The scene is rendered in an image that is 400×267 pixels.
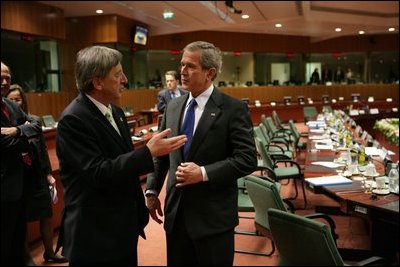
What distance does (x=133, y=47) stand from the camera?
12555mm

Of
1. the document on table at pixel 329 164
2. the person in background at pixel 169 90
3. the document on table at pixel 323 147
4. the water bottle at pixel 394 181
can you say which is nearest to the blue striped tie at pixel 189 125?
the water bottle at pixel 394 181

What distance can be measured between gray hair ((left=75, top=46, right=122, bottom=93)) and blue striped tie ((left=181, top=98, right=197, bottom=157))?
0.44 m

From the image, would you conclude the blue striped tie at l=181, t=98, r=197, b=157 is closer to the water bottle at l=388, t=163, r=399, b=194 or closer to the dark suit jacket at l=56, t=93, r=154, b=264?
the dark suit jacket at l=56, t=93, r=154, b=264

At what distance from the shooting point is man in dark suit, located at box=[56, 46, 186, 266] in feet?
5.67

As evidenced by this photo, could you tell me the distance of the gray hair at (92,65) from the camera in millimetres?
1802

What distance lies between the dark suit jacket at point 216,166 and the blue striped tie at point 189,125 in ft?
0.13

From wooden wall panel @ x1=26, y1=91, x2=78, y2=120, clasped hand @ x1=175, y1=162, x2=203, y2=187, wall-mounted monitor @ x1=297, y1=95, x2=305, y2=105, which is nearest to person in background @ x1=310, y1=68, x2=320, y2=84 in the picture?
wall-mounted monitor @ x1=297, y1=95, x2=305, y2=105

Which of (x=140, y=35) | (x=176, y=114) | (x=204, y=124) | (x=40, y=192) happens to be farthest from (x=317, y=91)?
(x=204, y=124)

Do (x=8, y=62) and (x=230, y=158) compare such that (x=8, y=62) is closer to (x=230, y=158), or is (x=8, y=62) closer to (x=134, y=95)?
(x=134, y=95)

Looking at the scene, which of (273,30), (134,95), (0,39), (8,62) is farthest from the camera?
(273,30)

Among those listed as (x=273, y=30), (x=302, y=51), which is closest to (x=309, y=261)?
(x=273, y=30)

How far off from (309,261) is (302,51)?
1615cm

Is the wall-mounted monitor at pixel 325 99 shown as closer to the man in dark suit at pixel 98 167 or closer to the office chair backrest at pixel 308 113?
the office chair backrest at pixel 308 113

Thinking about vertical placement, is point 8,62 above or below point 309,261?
above
